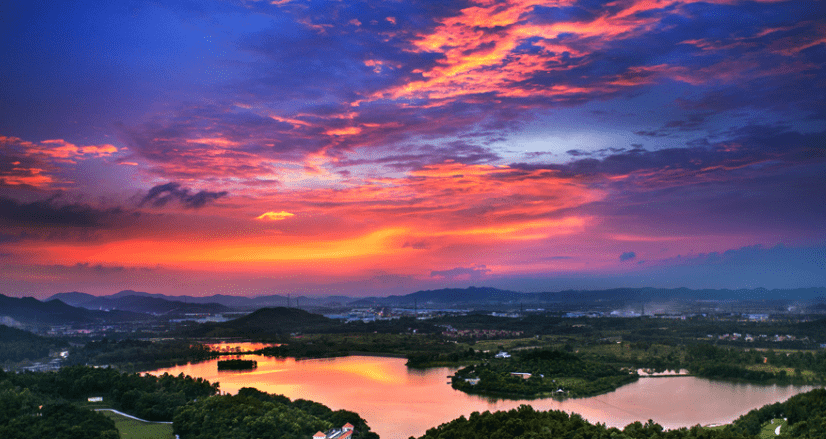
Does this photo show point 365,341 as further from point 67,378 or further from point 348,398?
point 67,378

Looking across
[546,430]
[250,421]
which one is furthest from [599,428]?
[250,421]

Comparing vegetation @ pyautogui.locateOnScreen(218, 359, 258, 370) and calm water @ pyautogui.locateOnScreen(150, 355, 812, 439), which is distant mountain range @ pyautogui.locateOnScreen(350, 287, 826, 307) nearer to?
calm water @ pyautogui.locateOnScreen(150, 355, 812, 439)

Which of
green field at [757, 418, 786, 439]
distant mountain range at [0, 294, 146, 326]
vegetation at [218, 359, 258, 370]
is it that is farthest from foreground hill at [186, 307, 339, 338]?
green field at [757, 418, 786, 439]

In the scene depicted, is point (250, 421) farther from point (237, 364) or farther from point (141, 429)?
point (237, 364)

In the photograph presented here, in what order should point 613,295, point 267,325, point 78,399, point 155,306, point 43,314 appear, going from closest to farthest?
point 78,399 → point 267,325 → point 43,314 → point 155,306 → point 613,295

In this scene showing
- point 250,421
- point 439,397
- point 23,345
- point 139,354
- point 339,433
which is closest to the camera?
point 250,421

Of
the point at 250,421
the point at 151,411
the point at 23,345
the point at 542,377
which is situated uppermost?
the point at 250,421

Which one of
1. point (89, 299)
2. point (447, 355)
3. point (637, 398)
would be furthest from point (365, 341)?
point (89, 299)
